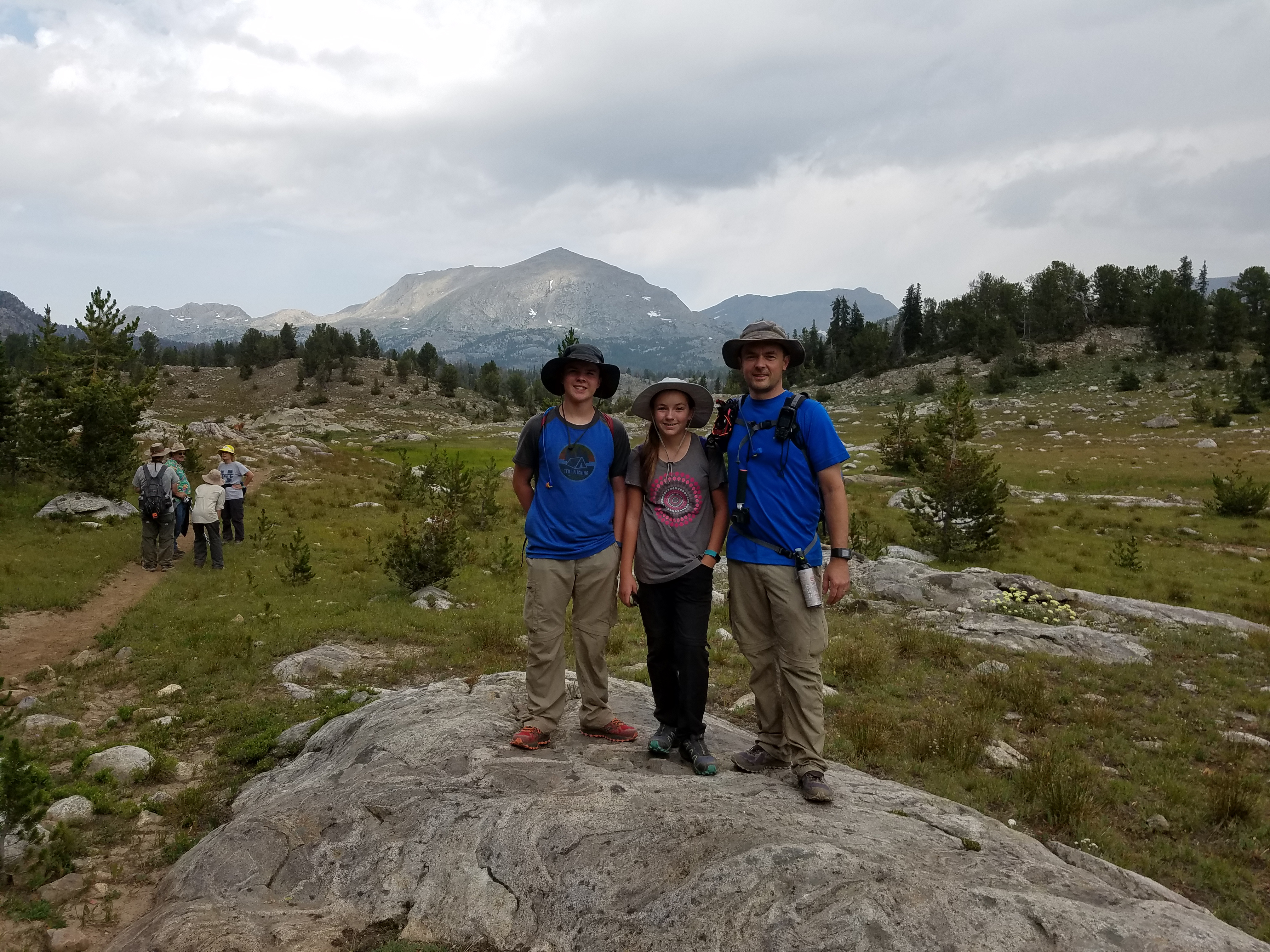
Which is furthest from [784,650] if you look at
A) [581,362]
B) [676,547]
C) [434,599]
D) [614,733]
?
[434,599]

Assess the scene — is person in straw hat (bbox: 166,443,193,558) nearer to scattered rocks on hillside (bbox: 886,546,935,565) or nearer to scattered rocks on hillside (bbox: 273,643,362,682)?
scattered rocks on hillside (bbox: 273,643,362,682)

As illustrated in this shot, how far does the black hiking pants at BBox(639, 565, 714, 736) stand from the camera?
5465 millimetres

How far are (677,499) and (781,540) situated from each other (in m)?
0.85

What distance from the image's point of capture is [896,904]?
3.48 m

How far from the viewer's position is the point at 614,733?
5.94m

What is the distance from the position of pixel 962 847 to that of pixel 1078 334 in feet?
309

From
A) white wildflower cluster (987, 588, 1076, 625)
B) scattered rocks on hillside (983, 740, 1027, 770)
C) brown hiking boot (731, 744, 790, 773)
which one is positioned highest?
brown hiking boot (731, 744, 790, 773)

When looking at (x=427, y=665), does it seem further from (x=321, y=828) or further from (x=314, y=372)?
(x=314, y=372)

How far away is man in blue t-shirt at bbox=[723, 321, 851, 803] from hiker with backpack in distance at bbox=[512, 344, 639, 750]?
0.97 meters

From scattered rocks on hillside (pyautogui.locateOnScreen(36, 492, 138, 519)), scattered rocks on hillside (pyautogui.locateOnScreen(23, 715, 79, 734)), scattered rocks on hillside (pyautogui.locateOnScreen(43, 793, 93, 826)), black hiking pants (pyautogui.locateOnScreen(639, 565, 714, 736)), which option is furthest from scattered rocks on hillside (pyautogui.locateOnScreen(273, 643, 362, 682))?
scattered rocks on hillside (pyautogui.locateOnScreen(36, 492, 138, 519))

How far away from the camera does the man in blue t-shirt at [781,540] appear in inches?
204

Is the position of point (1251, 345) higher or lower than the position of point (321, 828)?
higher

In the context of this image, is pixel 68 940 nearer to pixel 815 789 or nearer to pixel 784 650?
pixel 815 789

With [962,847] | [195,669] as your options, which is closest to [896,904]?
[962,847]
